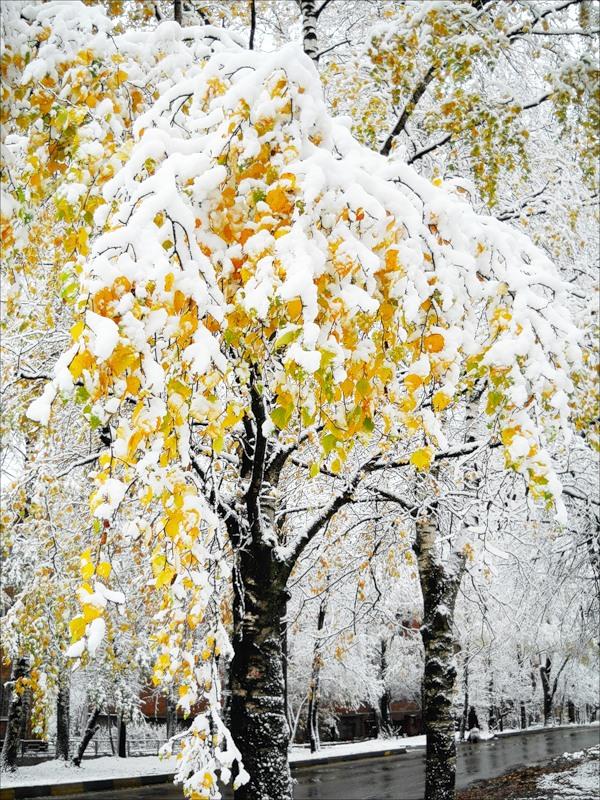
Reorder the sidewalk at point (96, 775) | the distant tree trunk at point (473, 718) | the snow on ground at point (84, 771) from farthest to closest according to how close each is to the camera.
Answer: the distant tree trunk at point (473, 718)
the snow on ground at point (84, 771)
the sidewalk at point (96, 775)

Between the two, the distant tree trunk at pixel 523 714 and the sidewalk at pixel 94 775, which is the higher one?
the sidewalk at pixel 94 775

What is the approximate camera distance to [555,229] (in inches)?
331

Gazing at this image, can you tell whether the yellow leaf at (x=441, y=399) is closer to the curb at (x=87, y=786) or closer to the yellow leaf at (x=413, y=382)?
the yellow leaf at (x=413, y=382)

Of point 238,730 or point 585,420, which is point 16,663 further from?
point 585,420

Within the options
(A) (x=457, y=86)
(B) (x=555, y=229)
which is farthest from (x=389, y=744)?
(A) (x=457, y=86)

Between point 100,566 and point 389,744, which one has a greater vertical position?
point 100,566

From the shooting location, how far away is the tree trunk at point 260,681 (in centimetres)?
530

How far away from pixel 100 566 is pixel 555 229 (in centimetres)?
754

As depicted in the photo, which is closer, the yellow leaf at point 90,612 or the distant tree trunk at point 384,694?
the yellow leaf at point 90,612

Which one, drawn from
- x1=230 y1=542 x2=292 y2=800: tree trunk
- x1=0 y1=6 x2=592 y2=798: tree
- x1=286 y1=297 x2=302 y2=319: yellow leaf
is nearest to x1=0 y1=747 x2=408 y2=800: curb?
x1=230 y1=542 x2=292 y2=800: tree trunk

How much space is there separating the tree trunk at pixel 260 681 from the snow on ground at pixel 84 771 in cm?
850

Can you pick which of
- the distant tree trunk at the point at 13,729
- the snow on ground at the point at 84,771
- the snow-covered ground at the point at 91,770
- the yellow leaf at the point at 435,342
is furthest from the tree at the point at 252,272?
the distant tree trunk at the point at 13,729

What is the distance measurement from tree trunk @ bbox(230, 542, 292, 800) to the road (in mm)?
10429

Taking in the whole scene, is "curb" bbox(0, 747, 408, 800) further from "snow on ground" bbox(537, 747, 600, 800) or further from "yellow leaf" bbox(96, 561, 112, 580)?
"yellow leaf" bbox(96, 561, 112, 580)
